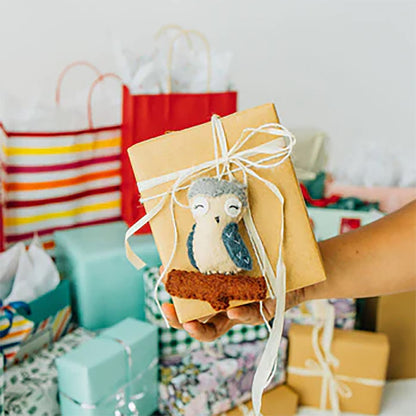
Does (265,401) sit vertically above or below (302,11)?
below

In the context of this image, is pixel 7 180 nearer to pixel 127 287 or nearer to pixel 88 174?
pixel 88 174

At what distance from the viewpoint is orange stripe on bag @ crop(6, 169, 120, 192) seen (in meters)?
1.11

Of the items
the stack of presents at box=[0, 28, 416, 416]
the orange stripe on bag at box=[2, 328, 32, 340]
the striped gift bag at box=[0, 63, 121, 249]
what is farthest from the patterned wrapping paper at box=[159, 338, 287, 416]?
the striped gift bag at box=[0, 63, 121, 249]

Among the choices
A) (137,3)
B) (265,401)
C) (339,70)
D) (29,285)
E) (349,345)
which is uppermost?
(137,3)

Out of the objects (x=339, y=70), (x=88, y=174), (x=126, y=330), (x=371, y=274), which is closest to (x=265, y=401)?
(x=126, y=330)

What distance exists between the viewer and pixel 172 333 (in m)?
1.07

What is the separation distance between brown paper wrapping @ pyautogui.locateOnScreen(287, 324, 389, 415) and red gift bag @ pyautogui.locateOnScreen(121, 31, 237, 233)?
416 mm

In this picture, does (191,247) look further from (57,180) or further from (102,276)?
(57,180)

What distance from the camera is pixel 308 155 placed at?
144 cm

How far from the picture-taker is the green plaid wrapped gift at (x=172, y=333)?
1.06 meters

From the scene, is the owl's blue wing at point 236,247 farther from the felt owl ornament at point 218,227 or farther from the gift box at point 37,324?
the gift box at point 37,324

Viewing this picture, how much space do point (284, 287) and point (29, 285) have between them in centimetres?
56

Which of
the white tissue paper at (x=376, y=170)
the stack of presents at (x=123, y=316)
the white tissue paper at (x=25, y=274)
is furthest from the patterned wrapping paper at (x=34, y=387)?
the white tissue paper at (x=376, y=170)

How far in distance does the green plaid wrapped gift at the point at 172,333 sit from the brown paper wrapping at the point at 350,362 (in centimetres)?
8
